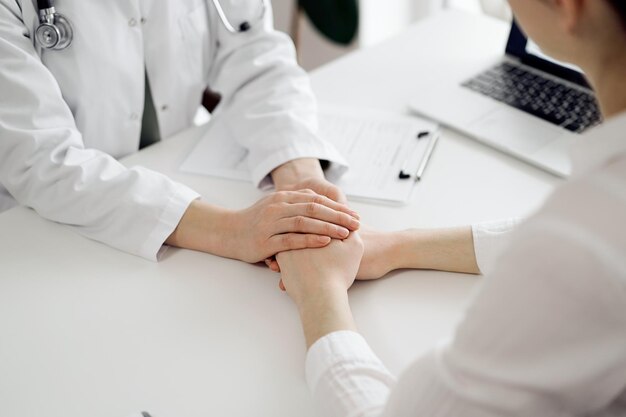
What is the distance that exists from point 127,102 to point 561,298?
3.06 ft

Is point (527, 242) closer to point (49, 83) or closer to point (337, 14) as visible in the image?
point (49, 83)

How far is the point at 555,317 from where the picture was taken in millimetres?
531

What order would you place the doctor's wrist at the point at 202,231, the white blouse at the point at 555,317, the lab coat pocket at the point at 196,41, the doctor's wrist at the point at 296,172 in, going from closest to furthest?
the white blouse at the point at 555,317 → the doctor's wrist at the point at 202,231 → the doctor's wrist at the point at 296,172 → the lab coat pocket at the point at 196,41

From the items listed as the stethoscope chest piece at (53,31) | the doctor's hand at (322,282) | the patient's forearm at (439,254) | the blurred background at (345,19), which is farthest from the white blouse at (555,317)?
the blurred background at (345,19)

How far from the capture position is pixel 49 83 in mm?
1063

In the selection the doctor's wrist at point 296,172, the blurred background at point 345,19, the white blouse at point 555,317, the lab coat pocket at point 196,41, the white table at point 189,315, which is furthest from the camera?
the blurred background at point 345,19

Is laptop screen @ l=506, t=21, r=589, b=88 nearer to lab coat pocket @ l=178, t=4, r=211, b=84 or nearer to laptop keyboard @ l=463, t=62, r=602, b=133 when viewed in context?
laptop keyboard @ l=463, t=62, r=602, b=133

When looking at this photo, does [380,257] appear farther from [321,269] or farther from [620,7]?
[620,7]

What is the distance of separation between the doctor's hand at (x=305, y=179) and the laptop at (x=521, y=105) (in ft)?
1.01

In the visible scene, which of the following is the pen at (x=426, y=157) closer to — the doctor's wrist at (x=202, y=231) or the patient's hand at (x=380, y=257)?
the patient's hand at (x=380, y=257)

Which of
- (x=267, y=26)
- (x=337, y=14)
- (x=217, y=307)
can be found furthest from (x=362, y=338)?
(x=337, y=14)

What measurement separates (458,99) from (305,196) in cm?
50

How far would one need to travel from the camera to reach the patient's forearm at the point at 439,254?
972mm

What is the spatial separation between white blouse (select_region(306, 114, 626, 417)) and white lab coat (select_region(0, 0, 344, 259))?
22.4 inches
